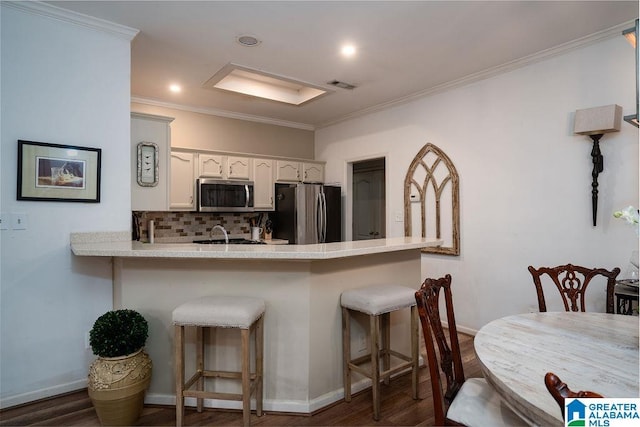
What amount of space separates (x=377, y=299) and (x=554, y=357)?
107cm

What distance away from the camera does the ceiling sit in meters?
2.50

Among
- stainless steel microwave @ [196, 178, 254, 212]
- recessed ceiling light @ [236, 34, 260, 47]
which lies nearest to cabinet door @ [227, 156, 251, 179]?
stainless steel microwave @ [196, 178, 254, 212]

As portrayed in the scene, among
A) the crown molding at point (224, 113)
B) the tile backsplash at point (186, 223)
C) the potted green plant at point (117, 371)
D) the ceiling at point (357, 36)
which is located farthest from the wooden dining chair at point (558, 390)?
the crown molding at point (224, 113)

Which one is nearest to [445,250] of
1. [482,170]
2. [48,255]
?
[482,170]

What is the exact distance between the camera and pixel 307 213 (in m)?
4.99

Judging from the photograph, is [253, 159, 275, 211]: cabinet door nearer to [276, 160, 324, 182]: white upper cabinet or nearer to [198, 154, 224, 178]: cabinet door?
[276, 160, 324, 182]: white upper cabinet

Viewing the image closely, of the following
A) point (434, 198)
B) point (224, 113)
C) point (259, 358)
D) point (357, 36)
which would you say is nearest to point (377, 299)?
point (259, 358)

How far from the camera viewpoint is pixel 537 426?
3.20 feet

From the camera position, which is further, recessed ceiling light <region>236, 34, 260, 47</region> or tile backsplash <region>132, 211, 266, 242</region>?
tile backsplash <region>132, 211, 266, 242</region>

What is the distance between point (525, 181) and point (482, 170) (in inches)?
17.5

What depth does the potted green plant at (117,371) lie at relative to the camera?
204 centimetres

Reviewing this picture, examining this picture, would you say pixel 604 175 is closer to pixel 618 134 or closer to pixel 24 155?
pixel 618 134

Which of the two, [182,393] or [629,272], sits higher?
[629,272]

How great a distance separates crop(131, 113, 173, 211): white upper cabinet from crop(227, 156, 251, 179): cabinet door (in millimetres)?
1369
